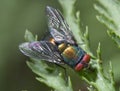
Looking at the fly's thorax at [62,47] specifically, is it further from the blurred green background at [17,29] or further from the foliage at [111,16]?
the blurred green background at [17,29]

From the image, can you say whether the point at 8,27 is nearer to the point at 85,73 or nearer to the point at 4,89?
the point at 4,89

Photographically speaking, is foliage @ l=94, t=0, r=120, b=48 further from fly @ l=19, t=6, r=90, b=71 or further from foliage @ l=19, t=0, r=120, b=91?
fly @ l=19, t=6, r=90, b=71

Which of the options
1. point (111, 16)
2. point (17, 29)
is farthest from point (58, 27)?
point (17, 29)

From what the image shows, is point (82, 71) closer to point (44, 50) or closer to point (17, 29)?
point (44, 50)

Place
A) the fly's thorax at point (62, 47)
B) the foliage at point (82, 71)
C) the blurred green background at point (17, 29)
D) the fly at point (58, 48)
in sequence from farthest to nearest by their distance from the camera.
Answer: the blurred green background at point (17, 29) < the fly's thorax at point (62, 47) < the fly at point (58, 48) < the foliage at point (82, 71)

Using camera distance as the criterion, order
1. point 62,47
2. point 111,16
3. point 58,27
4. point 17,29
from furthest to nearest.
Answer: point 17,29
point 58,27
point 62,47
point 111,16

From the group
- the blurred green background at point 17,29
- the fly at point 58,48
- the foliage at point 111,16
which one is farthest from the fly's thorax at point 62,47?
the blurred green background at point 17,29

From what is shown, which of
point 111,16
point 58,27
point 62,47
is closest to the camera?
point 111,16

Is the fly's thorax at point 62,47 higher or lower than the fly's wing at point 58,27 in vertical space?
lower
